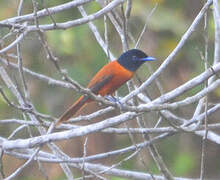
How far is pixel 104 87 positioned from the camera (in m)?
5.00

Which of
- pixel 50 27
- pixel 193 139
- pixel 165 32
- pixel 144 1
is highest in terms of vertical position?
pixel 50 27

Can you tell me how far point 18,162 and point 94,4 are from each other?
248cm

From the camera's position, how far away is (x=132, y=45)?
7.34 m

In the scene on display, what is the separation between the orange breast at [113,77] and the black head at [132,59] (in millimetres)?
41

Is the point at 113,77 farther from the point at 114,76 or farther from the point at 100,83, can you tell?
the point at 100,83

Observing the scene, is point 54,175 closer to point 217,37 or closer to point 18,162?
point 18,162

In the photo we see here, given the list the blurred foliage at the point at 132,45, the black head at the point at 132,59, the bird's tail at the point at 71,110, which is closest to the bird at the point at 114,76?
the black head at the point at 132,59

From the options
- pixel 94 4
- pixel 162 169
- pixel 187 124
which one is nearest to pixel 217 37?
pixel 187 124

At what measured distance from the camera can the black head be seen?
4.98 meters

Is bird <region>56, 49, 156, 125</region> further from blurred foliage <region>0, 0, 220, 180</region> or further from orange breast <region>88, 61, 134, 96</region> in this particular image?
blurred foliage <region>0, 0, 220, 180</region>

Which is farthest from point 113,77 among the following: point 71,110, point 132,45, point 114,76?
point 132,45

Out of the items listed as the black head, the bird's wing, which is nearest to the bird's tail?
the bird's wing

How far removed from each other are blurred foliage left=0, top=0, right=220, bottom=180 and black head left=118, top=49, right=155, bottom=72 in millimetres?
2173

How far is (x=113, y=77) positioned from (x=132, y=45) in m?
2.38
